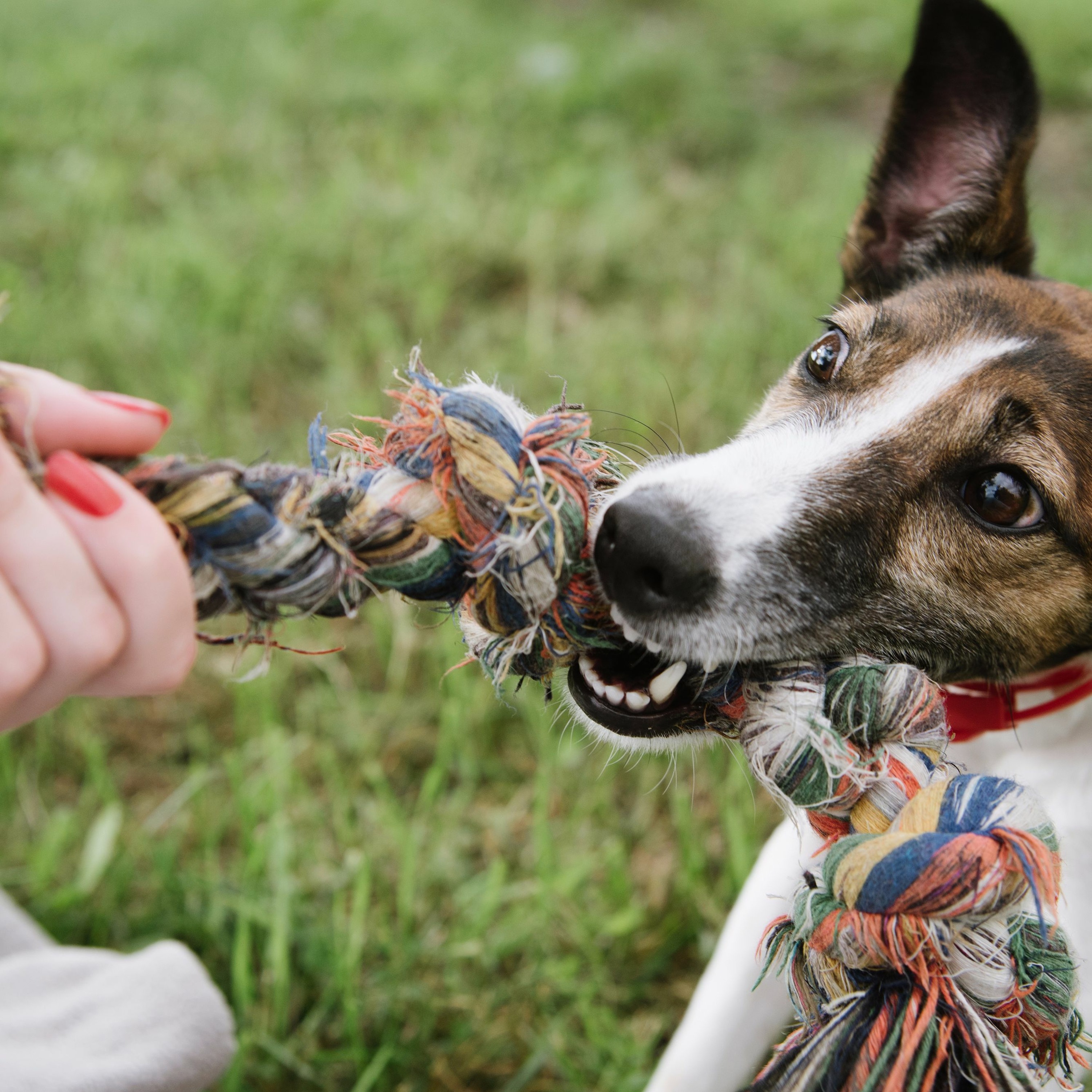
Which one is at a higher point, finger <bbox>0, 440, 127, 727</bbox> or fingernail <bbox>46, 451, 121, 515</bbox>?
fingernail <bbox>46, 451, 121, 515</bbox>

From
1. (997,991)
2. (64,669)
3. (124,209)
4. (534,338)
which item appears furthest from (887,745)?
(124,209)

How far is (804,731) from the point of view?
50.5 inches

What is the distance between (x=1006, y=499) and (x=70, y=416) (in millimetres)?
1470

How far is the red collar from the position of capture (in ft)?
6.07

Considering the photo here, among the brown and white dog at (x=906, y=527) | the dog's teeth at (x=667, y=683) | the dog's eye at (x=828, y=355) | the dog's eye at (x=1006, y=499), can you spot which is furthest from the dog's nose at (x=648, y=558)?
the dog's eye at (x=828, y=355)

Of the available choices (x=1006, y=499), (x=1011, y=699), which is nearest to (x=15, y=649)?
(x=1006, y=499)

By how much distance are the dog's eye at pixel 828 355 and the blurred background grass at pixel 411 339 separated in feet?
2.53

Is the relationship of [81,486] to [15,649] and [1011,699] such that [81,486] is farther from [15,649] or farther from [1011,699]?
[1011,699]

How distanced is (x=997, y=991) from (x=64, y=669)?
1.07 m

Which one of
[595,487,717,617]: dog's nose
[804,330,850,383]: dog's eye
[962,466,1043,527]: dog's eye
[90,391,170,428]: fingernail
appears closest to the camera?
[90,391,170,428]: fingernail

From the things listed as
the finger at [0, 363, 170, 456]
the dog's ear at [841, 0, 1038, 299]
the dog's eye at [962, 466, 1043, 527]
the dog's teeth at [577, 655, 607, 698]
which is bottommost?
the dog's teeth at [577, 655, 607, 698]

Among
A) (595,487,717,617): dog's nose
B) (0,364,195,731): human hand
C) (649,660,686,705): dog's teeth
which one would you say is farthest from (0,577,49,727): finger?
(649,660,686,705): dog's teeth

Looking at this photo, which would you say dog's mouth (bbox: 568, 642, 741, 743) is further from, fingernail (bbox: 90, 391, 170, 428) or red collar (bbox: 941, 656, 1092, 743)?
fingernail (bbox: 90, 391, 170, 428)

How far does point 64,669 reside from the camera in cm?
103
